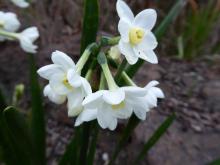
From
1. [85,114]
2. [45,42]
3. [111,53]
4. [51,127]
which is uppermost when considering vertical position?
[111,53]

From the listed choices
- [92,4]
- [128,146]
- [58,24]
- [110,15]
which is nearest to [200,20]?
[110,15]

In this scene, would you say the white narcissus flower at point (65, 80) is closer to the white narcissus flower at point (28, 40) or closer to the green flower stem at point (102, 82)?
the green flower stem at point (102, 82)

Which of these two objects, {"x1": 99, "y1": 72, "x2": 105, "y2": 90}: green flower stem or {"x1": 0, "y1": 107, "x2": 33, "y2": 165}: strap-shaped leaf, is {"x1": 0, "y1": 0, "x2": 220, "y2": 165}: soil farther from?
{"x1": 99, "y1": 72, "x2": 105, "y2": 90}: green flower stem

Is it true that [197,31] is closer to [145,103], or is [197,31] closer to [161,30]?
[161,30]

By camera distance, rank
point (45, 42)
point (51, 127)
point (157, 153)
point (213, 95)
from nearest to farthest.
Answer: point (157, 153) < point (51, 127) < point (213, 95) < point (45, 42)

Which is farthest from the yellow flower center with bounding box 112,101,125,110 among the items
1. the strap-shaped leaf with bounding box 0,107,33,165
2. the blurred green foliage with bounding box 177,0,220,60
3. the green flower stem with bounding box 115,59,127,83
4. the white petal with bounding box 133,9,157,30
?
the blurred green foliage with bounding box 177,0,220,60

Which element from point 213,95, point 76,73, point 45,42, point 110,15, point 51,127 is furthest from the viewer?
point 110,15

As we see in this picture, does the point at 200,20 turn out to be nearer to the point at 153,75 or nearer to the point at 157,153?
the point at 153,75
